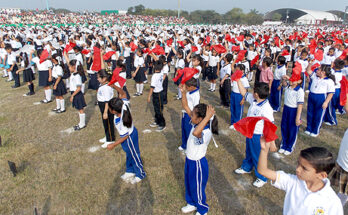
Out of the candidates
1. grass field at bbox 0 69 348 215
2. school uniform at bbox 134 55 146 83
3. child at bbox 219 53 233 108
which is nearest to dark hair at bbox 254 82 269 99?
grass field at bbox 0 69 348 215

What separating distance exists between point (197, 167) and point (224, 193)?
114 cm

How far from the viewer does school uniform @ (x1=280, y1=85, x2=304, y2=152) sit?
405 centimetres

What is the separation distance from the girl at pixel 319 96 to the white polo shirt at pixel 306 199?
365cm

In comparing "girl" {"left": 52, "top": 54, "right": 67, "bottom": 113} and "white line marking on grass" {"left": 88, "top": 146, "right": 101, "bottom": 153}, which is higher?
"girl" {"left": 52, "top": 54, "right": 67, "bottom": 113}

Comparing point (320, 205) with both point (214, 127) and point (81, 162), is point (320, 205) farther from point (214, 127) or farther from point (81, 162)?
point (81, 162)

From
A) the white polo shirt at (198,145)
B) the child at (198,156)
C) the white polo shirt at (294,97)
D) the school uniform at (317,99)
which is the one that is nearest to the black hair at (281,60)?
the school uniform at (317,99)

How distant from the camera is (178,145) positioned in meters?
4.92

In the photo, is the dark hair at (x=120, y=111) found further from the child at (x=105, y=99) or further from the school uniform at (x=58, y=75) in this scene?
the school uniform at (x=58, y=75)

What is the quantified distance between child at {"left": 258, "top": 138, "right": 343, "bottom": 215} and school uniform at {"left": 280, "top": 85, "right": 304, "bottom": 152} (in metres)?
2.80

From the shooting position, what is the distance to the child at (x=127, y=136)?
3199 mm

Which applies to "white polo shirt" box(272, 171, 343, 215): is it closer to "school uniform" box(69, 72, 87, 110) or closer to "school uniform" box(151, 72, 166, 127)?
"school uniform" box(151, 72, 166, 127)

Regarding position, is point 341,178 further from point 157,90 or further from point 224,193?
point 157,90

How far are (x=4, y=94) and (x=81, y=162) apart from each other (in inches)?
252

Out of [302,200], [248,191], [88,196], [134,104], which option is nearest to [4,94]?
[134,104]
